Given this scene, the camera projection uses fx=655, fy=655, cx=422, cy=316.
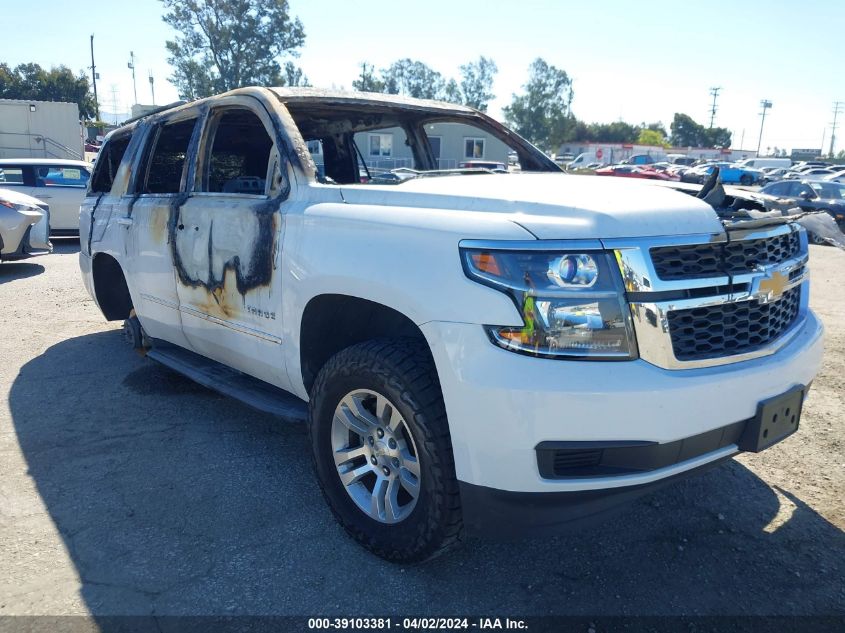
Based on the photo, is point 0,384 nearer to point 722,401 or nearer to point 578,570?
point 578,570

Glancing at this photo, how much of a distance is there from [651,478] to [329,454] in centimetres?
135

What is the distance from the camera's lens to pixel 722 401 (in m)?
2.20

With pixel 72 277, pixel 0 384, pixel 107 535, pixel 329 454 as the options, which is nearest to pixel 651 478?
pixel 329 454

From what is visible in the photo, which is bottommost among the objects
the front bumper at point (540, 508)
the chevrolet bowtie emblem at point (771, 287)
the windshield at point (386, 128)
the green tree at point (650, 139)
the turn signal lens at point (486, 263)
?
the front bumper at point (540, 508)

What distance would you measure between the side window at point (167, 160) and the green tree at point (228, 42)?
212 ft

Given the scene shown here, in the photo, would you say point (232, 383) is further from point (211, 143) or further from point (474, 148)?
point (474, 148)

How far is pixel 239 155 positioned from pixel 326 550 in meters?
3.16

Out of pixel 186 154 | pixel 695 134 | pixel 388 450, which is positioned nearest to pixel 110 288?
pixel 186 154

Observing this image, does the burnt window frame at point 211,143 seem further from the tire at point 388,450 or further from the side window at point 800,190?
the side window at point 800,190

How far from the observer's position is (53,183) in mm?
12156

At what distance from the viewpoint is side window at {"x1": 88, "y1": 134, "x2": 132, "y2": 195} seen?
552 cm

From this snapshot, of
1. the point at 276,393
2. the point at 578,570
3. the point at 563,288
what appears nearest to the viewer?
the point at 563,288

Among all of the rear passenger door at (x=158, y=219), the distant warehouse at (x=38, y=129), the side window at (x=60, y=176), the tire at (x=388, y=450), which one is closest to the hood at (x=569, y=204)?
the tire at (x=388, y=450)

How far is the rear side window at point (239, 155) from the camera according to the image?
4.32 metres
